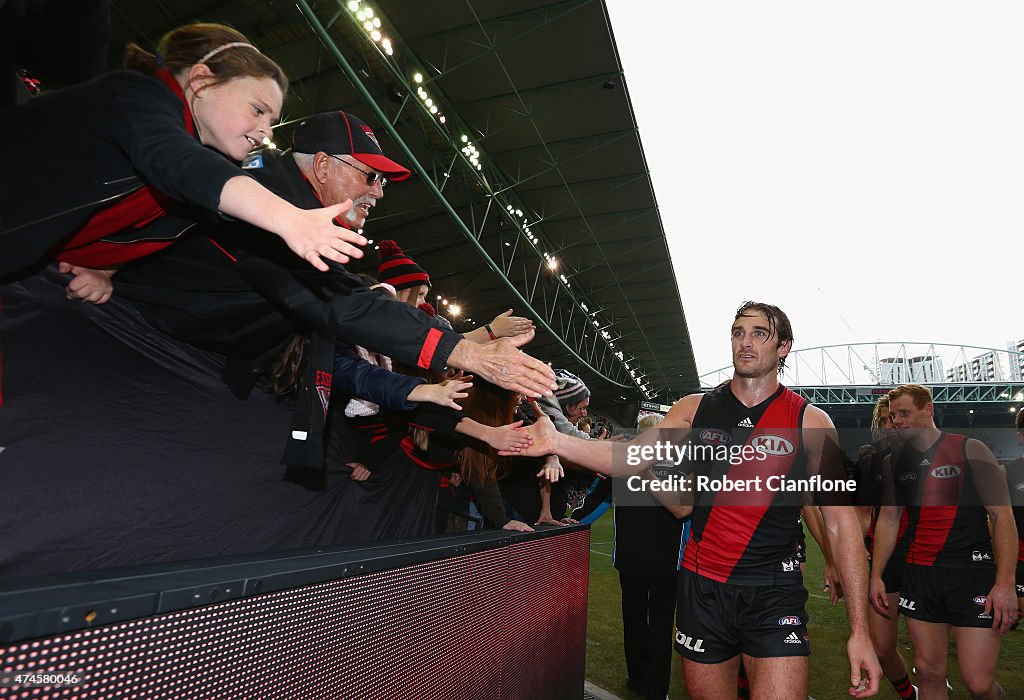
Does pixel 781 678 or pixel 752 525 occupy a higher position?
pixel 752 525

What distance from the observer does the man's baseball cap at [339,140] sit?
7.91 ft

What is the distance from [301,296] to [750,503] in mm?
2423

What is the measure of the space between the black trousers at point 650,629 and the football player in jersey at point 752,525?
111cm

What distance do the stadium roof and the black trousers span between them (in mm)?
7772

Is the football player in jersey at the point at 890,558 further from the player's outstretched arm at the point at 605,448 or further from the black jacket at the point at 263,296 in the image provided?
the black jacket at the point at 263,296

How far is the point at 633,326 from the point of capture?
27641 mm

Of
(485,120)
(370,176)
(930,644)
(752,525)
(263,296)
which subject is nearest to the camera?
(263,296)

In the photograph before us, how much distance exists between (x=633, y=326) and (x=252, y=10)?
21.7 m

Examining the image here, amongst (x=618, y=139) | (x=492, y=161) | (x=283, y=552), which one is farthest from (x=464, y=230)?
(x=283, y=552)

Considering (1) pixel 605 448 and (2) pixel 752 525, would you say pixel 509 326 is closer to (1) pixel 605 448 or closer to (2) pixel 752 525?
(1) pixel 605 448

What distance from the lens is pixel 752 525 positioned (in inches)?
115

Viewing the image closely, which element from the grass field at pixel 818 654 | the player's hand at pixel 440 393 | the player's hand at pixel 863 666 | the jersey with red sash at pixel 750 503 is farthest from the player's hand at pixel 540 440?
the grass field at pixel 818 654

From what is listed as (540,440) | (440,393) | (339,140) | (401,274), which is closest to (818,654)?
(540,440)

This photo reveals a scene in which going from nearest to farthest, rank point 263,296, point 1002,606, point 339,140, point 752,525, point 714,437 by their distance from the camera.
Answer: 1. point 263,296
2. point 339,140
3. point 752,525
4. point 714,437
5. point 1002,606
